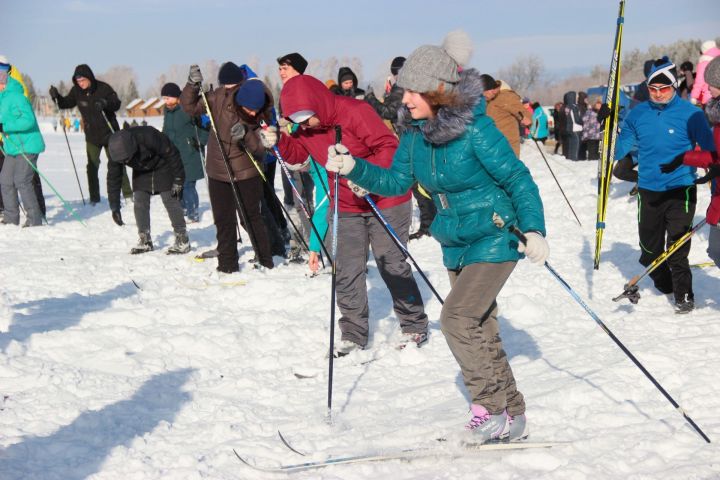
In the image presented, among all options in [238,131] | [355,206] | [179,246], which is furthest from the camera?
[179,246]

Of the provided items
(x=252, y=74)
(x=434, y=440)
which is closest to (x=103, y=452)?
(x=434, y=440)

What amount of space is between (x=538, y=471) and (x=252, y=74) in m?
5.94

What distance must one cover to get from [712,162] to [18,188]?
9318 mm

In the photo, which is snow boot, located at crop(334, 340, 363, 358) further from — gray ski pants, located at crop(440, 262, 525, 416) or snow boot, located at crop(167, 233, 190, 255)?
snow boot, located at crop(167, 233, 190, 255)

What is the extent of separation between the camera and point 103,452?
388 cm

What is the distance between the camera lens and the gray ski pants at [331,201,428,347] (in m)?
5.61

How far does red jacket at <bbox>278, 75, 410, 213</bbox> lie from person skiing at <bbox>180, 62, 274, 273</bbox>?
2.22 m

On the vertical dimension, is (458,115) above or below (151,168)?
above

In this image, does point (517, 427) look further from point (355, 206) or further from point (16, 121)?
A: point (16, 121)

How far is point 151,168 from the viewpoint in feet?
30.0

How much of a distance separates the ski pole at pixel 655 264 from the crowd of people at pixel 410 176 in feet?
0.51

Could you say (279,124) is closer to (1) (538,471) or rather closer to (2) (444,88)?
(2) (444,88)

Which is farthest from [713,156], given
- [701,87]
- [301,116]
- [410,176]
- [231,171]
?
[701,87]

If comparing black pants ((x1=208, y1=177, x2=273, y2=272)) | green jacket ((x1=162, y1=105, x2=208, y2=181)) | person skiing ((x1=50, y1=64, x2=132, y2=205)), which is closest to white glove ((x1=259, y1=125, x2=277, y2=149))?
black pants ((x1=208, y1=177, x2=273, y2=272))
